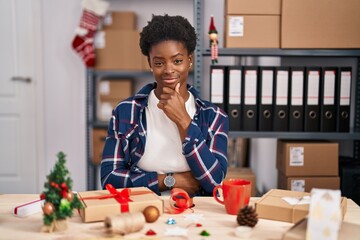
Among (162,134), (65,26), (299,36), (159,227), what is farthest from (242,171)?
(65,26)

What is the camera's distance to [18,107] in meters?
3.45

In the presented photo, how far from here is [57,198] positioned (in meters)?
0.86

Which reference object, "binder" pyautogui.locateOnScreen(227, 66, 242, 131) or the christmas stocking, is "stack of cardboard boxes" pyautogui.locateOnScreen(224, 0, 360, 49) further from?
the christmas stocking

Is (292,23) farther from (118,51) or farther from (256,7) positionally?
(118,51)

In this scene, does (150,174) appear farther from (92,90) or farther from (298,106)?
(92,90)

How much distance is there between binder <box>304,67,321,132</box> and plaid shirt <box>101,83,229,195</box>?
90 centimetres

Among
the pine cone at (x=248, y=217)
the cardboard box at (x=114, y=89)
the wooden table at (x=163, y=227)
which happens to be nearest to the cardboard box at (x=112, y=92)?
the cardboard box at (x=114, y=89)

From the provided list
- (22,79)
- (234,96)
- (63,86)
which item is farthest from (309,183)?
(22,79)

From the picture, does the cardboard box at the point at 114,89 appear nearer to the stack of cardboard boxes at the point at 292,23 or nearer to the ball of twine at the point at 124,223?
the stack of cardboard boxes at the point at 292,23

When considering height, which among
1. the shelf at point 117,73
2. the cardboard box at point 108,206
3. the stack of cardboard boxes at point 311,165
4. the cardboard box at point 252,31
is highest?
the cardboard box at point 252,31

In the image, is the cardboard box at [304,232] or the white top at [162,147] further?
the white top at [162,147]

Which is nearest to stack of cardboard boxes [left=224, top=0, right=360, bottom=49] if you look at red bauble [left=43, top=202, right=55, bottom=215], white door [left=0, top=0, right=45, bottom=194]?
red bauble [left=43, top=202, right=55, bottom=215]

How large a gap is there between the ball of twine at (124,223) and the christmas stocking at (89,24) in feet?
7.54

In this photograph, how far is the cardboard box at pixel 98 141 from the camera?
3.09 m
